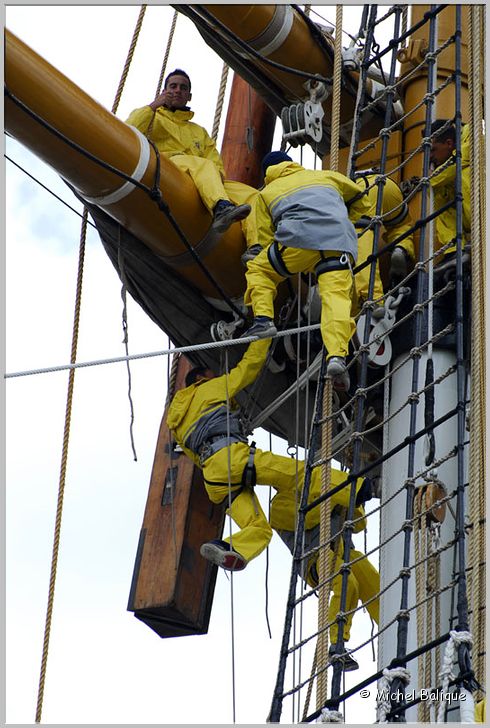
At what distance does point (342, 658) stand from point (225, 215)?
184cm

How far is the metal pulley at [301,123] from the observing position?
7.98m

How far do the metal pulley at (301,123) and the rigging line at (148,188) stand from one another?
1.99 ft

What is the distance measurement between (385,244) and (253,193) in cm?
55

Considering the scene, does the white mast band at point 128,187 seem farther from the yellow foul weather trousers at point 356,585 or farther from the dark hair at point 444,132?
the yellow foul weather trousers at point 356,585

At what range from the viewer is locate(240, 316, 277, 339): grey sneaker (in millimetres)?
7033

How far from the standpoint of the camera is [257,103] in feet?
29.4

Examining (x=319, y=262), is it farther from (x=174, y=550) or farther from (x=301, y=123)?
(x=174, y=550)

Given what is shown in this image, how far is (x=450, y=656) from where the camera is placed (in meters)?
5.57

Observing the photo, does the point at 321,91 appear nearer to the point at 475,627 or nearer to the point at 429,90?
the point at 429,90

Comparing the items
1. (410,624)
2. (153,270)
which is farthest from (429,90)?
(410,624)

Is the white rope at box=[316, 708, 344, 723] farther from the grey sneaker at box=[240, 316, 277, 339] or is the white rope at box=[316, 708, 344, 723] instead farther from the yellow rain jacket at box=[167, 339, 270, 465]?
the yellow rain jacket at box=[167, 339, 270, 465]

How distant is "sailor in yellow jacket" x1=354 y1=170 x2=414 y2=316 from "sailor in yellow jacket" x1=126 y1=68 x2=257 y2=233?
17.0 inches

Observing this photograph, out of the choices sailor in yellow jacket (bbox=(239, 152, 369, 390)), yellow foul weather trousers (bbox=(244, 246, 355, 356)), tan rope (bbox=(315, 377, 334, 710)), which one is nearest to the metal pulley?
sailor in yellow jacket (bbox=(239, 152, 369, 390))

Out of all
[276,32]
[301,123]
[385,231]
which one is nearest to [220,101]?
[276,32]
